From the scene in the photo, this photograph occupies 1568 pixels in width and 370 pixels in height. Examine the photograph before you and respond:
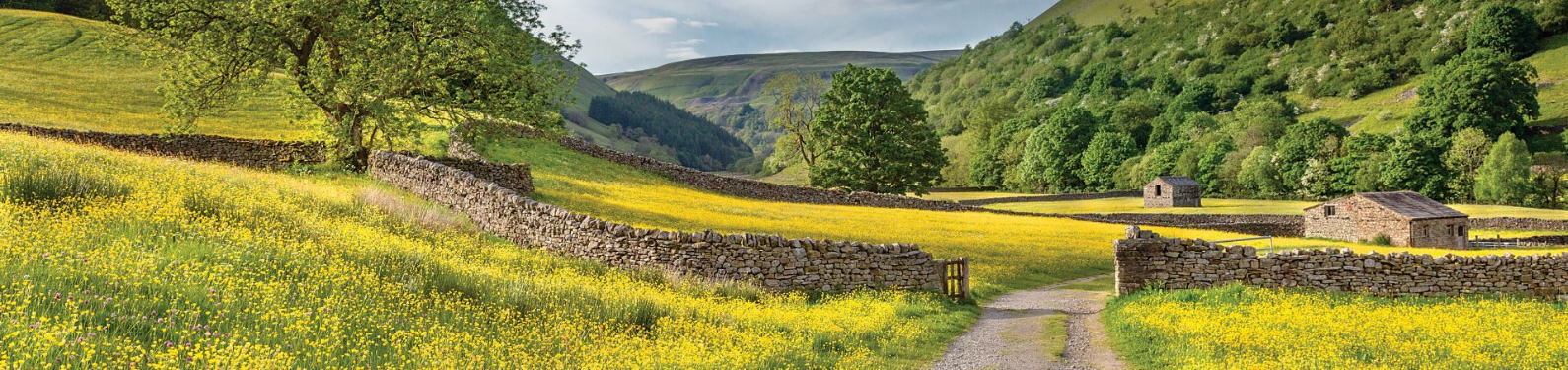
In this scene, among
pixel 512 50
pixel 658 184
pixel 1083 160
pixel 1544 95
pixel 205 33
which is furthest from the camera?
pixel 1544 95

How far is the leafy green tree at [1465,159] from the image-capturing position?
86.3m

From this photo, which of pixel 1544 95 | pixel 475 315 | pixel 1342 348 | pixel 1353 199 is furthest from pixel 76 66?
pixel 1544 95

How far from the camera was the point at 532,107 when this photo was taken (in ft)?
104

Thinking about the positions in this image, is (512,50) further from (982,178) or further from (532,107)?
(982,178)

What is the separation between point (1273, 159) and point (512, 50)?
3758 inches

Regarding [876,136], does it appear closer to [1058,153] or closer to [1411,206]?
[1411,206]

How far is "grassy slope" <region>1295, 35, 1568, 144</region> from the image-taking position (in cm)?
12500

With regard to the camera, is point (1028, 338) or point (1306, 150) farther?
point (1306, 150)

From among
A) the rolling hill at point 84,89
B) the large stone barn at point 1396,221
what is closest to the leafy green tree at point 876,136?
the large stone barn at point 1396,221

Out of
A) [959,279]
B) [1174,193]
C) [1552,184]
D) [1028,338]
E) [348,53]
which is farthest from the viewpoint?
[1552,184]

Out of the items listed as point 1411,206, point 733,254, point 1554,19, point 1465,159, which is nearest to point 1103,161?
point 1465,159

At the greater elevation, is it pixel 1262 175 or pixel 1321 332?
pixel 1262 175

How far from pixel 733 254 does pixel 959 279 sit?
5284mm

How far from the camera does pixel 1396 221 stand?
158 feet
